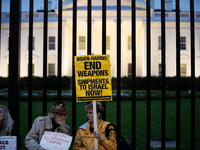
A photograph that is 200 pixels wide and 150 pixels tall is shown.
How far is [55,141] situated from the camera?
3.19m

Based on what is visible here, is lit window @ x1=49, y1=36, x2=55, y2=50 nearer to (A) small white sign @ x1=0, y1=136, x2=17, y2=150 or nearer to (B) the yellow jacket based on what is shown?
(B) the yellow jacket

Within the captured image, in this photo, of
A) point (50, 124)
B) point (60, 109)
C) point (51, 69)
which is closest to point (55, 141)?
point (50, 124)

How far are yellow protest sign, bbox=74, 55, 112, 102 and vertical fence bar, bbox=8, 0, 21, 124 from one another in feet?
3.20

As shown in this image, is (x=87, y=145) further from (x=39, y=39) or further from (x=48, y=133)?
(x=39, y=39)

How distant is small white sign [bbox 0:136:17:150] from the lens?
3.10m

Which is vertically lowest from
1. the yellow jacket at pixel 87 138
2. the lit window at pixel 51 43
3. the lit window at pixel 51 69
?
the yellow jacket at pixel 87 138

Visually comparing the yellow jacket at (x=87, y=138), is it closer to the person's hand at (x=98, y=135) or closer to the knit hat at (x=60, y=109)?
the person's hand at (x=98, y=135)

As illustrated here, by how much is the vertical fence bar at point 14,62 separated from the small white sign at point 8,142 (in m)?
0.50

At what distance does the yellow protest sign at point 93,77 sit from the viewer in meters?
3.24

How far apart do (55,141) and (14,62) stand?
133cm

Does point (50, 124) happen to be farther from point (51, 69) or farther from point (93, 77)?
point (51, 69)

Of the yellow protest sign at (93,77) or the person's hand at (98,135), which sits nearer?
the person's hand at (98,135)

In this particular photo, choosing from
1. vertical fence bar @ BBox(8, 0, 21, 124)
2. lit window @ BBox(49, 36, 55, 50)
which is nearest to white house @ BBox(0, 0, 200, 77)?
lit window @ BBox(49, 36, 55, 50)

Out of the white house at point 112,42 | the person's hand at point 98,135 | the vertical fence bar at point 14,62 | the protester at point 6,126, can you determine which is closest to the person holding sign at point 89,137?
the person's hand at point 98,135
